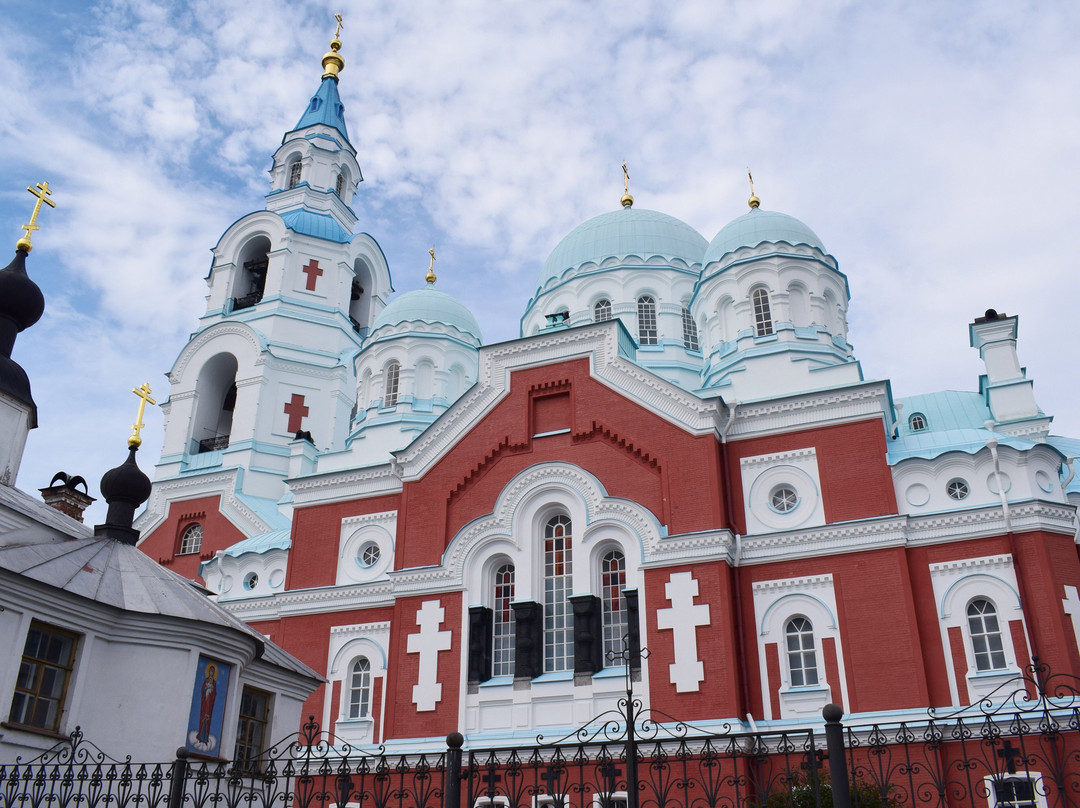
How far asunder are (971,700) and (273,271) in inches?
837

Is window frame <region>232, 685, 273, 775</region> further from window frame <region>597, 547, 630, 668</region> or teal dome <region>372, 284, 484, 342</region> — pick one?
teal dome <region>372, 284, 484, 342</region>

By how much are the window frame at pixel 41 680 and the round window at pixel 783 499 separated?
11.3 meters

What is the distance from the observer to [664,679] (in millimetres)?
15922

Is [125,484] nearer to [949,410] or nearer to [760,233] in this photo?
[760,233]

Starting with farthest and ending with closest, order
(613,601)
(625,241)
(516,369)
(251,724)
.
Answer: (625,241) → (516,369) → (613,601) → (251,724)

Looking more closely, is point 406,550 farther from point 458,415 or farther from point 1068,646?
point 1068,646

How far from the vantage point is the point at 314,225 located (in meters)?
29.4

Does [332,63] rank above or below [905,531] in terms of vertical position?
above

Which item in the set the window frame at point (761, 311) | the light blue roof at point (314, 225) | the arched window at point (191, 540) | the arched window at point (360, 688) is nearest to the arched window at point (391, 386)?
the arched window at point (191, 540)

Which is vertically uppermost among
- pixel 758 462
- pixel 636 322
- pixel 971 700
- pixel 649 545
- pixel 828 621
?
pixel 636 322

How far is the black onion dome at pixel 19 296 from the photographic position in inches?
645

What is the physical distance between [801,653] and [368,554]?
8.82 metres

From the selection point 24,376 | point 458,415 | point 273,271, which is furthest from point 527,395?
point 273,271

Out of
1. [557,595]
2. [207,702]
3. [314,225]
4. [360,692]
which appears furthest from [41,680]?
[314,225]
